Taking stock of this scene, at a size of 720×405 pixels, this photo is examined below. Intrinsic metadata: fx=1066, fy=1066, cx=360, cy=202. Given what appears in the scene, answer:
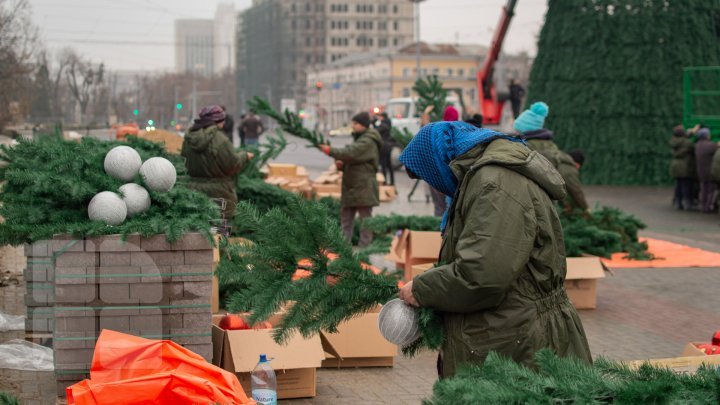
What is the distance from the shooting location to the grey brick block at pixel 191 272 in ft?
21.5

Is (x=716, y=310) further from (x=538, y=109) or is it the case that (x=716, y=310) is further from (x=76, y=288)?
(x=76, y=288)

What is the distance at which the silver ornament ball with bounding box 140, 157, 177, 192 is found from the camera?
692 centimetres

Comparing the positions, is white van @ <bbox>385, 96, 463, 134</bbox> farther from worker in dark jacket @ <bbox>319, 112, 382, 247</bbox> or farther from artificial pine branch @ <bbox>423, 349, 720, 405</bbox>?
artificial pine branch @ <bbox>423, 349, 720, 405</bbox>

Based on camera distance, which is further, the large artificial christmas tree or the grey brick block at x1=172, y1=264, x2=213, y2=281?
the large artificial christmas tree

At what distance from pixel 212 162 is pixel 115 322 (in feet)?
15.0

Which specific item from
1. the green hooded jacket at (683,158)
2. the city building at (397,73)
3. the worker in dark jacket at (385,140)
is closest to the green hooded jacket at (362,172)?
the green hooded jacket at (683,158)

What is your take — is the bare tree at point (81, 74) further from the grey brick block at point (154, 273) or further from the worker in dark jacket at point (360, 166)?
the grey brick block at point (154, 273)

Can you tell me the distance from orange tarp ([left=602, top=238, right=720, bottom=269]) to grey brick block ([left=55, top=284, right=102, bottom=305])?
26.5ft

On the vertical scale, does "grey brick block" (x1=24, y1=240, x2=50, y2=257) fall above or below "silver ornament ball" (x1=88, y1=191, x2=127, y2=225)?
below

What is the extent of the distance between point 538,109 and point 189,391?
7018 mm

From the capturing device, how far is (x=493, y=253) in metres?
3.76

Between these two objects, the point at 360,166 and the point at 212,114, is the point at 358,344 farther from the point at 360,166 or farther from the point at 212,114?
the point at 360,166

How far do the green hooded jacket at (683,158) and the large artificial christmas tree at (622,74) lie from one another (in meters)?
5.91

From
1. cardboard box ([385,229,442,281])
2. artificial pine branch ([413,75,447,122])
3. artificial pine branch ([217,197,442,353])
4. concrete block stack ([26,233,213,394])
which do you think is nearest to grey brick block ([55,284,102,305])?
concrete block stack ([26,233,213,394])
